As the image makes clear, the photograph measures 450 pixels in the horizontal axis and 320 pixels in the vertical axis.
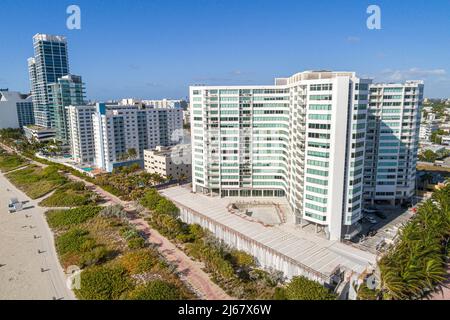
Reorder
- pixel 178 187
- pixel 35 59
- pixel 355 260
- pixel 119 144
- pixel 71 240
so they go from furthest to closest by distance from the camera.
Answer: pixel 35 59, pixel 119 144, pixel 178 187, pixel 71 240, pixel 355 260

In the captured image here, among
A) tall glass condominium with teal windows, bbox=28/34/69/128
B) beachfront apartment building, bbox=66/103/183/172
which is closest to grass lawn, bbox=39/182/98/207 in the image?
beachfront apartment building, bbox=66/103/183/172

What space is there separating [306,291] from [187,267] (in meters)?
16.3

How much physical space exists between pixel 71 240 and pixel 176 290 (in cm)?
2230

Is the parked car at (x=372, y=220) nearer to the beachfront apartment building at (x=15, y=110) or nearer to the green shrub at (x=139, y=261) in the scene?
the green shrub at (x=139, y=261)

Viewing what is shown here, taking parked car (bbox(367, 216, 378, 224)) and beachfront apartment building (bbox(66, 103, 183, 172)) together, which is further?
beachfront apartment building (bbox(66, 103, 183, 172))

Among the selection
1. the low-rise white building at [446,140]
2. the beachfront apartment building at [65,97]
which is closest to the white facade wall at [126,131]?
the beachfront apartment building at [65,97]

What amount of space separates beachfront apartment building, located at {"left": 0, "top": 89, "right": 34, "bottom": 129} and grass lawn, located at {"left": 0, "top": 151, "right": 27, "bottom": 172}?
57817 millimetres

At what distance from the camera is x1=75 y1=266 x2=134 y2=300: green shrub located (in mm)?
32031

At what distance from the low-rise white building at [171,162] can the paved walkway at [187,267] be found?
65.0 feet

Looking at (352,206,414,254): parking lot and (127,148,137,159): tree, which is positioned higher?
(127,148,137,159): tree

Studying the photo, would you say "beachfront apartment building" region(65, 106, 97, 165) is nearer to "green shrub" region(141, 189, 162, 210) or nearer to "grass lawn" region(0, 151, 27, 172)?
"grass lawn" region(0, 151, 27, 172)

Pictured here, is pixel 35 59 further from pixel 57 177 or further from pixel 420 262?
pixel 420 262

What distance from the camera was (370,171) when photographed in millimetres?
52562

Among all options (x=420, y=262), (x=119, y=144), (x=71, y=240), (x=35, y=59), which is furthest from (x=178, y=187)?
(x=35, y=59)
